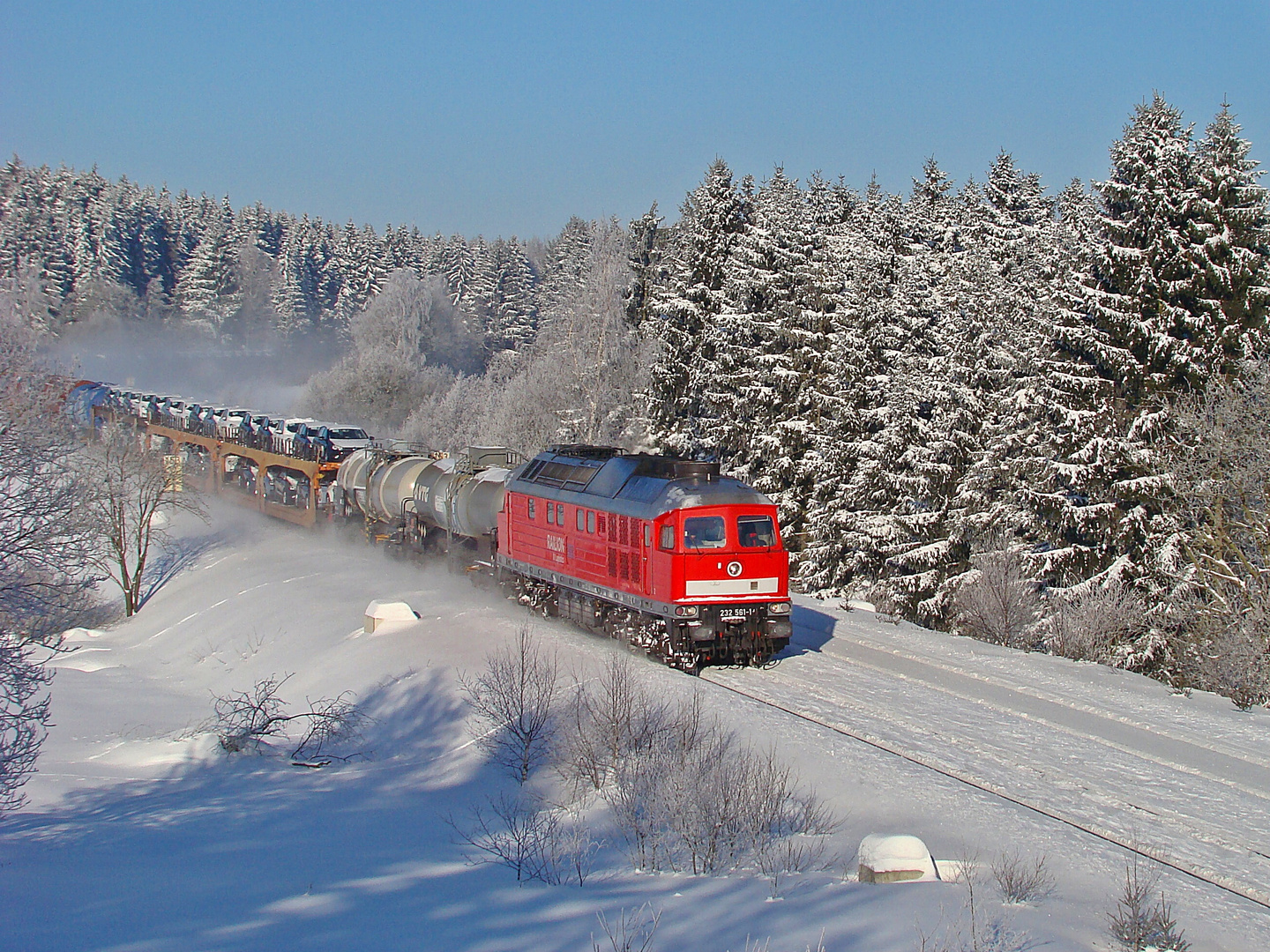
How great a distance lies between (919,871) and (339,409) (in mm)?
75439

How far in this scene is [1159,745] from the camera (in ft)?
41.8

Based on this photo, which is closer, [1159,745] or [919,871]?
[919,871]

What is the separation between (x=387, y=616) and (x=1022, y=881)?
1683 cm

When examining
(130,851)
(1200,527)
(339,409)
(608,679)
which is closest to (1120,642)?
(1200,527)

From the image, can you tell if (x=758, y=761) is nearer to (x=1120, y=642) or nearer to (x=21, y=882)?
(x=21, y=882)

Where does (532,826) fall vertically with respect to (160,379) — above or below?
below

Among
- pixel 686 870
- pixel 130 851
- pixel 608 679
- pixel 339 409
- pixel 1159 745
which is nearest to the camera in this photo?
pixel 686 870

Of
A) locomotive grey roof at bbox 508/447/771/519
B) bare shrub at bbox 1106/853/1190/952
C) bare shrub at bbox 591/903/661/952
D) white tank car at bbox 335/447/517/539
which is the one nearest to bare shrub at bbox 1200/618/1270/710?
locomotive grey roof at bbox 508/447/771/519

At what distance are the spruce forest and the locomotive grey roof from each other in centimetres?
778

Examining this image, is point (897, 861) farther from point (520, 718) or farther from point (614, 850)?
point (520, 718)

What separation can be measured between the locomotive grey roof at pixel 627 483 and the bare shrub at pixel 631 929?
9.40m

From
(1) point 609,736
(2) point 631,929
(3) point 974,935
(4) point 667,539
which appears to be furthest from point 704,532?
(3) point 974,935

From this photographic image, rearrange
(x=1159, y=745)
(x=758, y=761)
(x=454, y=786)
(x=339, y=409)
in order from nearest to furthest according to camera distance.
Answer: (x=758, y=761), (x=1159, y=745), (x=454, y=786), (x=339, y=409)

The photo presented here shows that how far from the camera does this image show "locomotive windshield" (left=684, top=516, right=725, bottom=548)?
54.5 feet
